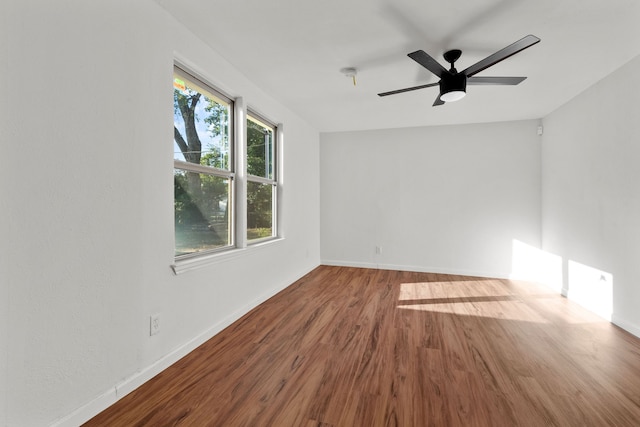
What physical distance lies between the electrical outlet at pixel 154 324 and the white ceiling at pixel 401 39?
2.07 metres

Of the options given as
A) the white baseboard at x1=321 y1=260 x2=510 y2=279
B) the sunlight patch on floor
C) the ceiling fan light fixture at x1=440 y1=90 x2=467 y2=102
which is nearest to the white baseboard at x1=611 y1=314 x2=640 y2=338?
the sunlight patch on floor

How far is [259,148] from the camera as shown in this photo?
3625mm

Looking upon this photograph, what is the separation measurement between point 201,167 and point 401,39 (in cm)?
193

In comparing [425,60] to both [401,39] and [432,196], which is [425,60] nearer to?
[401,39]

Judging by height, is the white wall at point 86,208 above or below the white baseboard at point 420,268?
above

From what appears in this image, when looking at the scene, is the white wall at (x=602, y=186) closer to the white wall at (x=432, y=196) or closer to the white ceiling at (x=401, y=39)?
the white ceiling at (x=401, y=39)

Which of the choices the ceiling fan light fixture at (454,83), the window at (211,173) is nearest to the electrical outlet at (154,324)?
the window at (211,173)

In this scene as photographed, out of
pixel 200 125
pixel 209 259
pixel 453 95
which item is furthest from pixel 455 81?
pixel 209 259

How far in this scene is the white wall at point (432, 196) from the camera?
464 centimetres

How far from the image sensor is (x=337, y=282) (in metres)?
4.33

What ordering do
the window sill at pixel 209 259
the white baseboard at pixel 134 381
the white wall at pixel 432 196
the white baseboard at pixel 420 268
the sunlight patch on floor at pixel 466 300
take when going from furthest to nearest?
the white baseboard at pixel 420 268 < the white wall at pixel 432 196 < the sunlight patch on floor at pixel 466 300 < the window sill at pixel 209 259 < the white baseboard at pixel 134 381

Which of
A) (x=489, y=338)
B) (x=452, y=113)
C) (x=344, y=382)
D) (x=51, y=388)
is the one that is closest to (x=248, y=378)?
(x=344, y=382)

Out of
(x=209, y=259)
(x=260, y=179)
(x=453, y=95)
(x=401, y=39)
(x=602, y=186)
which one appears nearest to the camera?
(x=401, y=39)

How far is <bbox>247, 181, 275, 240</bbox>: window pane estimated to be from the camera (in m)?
3.38
